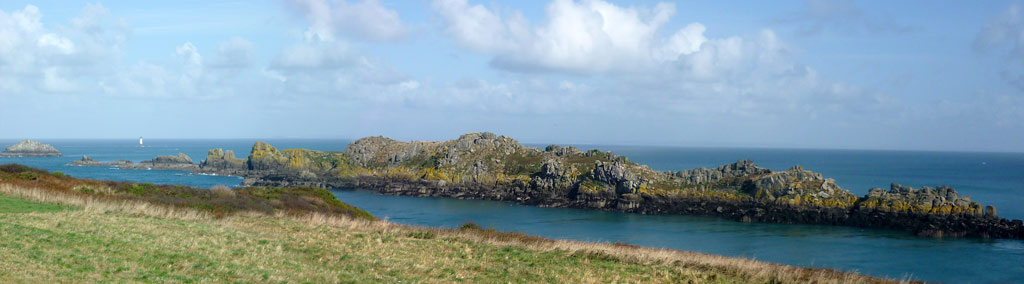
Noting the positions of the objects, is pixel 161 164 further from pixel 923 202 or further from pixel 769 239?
pixel 923 202

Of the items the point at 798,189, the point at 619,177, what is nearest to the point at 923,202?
the point at 798,189

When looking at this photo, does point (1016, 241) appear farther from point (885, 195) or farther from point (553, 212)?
point (553, 212)

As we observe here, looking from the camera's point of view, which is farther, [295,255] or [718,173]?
[718,173]

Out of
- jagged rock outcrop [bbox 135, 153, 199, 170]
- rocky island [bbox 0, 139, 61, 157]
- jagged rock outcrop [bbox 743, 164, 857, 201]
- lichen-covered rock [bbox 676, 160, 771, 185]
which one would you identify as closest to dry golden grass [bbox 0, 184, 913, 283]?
jagged rock outcrop [bbox 743, 164, 857, 201]

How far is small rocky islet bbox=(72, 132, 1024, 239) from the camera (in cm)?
6406

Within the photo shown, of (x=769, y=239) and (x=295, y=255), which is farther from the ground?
(x=295, y=255)

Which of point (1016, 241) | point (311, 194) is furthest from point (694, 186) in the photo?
point (311, 194)

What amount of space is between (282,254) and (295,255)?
1.21ft

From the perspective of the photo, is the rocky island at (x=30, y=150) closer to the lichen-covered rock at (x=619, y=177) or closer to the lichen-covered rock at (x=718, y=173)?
the lichen-covered rock at (x=619, y=177)

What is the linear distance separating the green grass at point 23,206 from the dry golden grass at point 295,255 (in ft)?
2.95

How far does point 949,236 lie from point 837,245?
13.3m

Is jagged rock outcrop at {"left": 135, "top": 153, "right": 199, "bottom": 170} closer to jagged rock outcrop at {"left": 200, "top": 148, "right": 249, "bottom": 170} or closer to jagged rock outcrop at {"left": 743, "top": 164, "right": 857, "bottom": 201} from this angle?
jagged rock outcrop at {"left": 200, "top": 148, "right": 249, "bottom": 170}

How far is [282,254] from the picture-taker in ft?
57.0

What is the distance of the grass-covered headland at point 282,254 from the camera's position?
13352 mm
